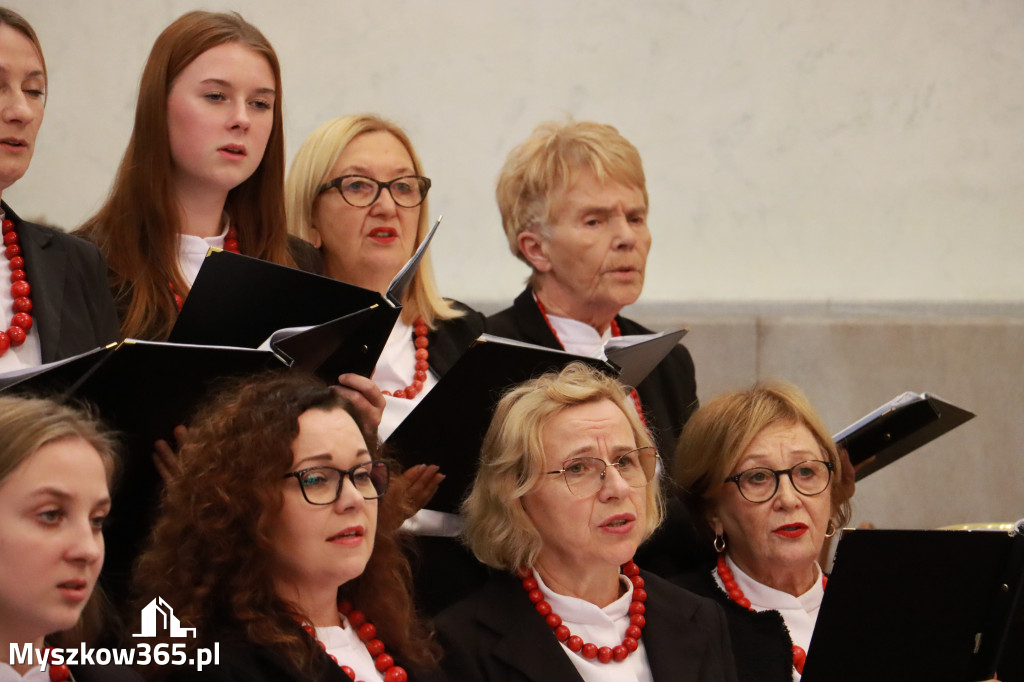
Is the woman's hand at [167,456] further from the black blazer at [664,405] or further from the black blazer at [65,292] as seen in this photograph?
the black blazer at [664,405]

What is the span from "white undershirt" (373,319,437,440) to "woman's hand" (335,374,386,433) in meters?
0.31

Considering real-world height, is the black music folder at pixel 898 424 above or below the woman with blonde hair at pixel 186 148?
below

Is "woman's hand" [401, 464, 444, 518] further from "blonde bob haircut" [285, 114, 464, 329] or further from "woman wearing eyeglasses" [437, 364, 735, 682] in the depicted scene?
"blonde bob haircut" [285, 114, 464, 329]

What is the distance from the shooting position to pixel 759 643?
2.59 m

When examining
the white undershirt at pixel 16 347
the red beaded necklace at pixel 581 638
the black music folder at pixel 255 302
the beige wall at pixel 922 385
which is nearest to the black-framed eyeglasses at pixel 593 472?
the red beaded necklace at pixel 581 638

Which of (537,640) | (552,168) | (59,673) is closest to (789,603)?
(537,640)

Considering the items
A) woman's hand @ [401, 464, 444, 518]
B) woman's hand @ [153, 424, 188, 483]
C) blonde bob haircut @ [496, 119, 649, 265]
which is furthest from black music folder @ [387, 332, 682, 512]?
blonde bob haircut @ [496, 119, 649, 265]

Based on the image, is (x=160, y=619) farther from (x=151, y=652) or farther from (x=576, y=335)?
(x=576, y=335)

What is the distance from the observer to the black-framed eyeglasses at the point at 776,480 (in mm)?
2721

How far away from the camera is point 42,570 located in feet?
5.53

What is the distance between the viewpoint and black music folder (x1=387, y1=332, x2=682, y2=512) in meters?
2.37

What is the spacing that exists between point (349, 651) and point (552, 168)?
4.93 ft

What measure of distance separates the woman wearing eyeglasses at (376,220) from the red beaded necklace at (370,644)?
0.77 meters

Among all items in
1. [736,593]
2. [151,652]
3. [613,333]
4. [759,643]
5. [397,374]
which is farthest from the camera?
[613,333]
